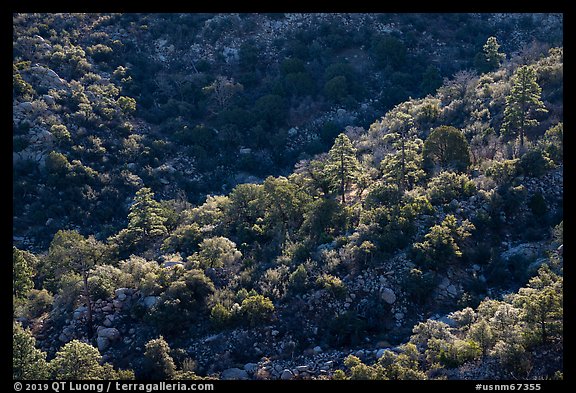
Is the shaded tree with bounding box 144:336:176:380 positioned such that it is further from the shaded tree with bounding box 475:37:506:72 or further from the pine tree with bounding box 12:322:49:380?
the shaded tree with bounding box 475:37:506:72

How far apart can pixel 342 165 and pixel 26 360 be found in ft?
54.2

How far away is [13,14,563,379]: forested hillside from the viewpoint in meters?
22.0

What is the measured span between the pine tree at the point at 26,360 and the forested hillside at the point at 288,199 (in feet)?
0.23

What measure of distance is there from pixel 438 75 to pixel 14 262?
32.5m

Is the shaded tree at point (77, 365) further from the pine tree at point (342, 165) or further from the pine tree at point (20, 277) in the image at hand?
the pine tree at point (342, 165)

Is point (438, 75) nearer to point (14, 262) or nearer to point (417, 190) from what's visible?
point (417, 190)

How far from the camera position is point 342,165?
97.2ft

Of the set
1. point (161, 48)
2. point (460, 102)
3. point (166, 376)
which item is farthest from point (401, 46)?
point (166, 376)

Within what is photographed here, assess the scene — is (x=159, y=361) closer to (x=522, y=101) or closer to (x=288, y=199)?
(x=288, y=199)

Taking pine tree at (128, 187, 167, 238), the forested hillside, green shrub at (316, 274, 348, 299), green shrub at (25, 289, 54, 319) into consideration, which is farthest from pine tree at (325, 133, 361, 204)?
green shrub at (25, 289, 54, 319)

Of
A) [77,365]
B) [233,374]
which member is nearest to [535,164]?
[233,374]

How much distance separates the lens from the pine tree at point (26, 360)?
2025cm
